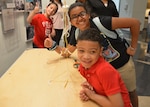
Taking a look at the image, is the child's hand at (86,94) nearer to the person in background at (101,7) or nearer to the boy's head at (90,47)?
the boy's head at (90,47)

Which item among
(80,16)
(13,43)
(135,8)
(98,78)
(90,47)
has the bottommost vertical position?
(13,43)

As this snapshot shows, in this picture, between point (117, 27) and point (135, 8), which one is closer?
point (117, 27)

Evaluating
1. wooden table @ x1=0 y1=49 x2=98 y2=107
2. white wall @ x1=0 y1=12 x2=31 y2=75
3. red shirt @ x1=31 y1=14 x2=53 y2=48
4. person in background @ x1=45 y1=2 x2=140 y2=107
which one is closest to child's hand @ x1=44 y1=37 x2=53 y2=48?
wooden table @ x1=0 y1=49 x2=98 y2=107

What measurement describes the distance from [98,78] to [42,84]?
1.40 ft

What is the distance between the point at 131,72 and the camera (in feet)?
4.39

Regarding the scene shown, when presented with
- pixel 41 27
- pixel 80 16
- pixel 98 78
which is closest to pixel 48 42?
pixel 80 16

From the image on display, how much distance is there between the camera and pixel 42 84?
3.88ft

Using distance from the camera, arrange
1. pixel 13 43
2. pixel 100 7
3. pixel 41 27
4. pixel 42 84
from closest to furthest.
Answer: pixel 42 84 < pixel 100 7 < pixel 41 27 < pixel 13 43

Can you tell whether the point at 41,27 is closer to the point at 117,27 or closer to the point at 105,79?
the point at 117,27

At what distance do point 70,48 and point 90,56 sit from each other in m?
0.80

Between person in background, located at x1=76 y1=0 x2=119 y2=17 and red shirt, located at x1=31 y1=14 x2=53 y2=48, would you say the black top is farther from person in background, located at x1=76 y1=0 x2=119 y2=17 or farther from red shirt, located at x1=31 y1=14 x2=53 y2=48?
red shirt, located at x1=31 y1=14 x2=53 y2=48

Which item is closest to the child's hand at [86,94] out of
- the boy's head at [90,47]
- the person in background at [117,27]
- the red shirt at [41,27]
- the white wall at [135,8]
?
the boy's head at [90,47]

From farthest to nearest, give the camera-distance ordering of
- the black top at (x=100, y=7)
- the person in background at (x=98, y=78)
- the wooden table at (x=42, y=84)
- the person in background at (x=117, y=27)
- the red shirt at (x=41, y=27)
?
the red shirt at (x=41, y=27)
the black top at (x=100, y=7)
the person in background at (x=117, y=27)
the wooden table at (x=42, y=84)
the person in background at (x=98, y=78)

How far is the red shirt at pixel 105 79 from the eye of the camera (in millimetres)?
858
